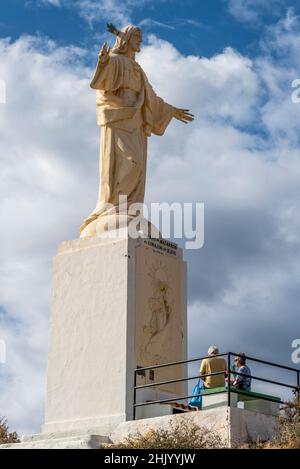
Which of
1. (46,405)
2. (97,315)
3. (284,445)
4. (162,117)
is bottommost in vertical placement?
(284,445)

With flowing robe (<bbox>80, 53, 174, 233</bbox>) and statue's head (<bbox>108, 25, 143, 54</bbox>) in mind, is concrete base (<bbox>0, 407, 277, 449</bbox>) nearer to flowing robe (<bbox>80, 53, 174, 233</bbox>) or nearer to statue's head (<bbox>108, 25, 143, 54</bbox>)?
flowing robe (<bbox>80, 53, 174, 233</bbox>)

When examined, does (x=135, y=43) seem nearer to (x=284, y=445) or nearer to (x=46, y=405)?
(x=46, y=405)

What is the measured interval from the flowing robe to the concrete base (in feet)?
18.0

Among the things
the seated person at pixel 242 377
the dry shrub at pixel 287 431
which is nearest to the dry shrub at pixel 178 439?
the dry shrub at pixel 287 431

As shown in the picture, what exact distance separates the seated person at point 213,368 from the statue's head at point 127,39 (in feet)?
26.5

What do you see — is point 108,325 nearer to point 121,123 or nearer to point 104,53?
point 121,123

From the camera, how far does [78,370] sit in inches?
907

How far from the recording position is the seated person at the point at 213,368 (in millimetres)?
21344

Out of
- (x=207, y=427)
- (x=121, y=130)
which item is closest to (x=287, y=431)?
(x=207, y=427)

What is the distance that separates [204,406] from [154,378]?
99.4 inches

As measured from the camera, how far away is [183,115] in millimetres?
26578

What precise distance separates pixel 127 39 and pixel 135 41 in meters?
0.21

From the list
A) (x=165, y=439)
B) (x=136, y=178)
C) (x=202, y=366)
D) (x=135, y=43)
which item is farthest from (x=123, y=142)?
(x=165, y=439)

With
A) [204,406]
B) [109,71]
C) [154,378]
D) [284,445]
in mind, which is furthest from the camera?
[109,71]
